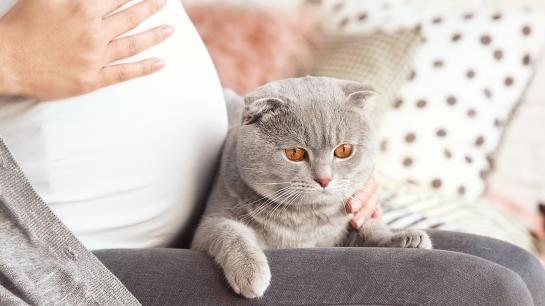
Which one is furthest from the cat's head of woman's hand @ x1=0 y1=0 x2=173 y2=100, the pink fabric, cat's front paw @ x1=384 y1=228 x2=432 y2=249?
the pink fabric

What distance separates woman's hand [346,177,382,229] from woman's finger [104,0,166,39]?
0.47m

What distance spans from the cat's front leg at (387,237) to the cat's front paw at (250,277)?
27cm

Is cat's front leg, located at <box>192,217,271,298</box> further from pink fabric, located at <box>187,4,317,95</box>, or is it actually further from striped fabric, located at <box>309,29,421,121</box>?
pink fabric, located at <box>187,4,317,95</box>

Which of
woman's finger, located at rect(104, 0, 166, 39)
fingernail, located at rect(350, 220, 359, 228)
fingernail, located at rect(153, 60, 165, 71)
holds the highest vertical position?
woman's finger, located at rect(104, 0, 166, 39)

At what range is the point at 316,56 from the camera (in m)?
2.28

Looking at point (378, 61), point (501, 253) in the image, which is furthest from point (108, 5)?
point (378, 61)

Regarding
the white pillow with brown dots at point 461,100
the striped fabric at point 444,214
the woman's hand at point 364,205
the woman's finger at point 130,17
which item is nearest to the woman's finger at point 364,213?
the woman's hand at point 364,205

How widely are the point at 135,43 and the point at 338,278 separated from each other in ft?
1.56

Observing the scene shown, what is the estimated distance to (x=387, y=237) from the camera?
108 cm

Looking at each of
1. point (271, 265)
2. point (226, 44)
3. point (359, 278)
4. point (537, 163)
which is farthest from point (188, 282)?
point (537, 163)

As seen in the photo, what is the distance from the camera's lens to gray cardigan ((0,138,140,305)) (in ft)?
2.53

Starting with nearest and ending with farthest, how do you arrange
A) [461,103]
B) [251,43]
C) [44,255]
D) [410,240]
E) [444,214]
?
[44,255] < [410,240] < [444,214] < [461,103] < [251,43]

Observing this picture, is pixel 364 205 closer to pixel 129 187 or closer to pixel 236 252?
pixel 236 252

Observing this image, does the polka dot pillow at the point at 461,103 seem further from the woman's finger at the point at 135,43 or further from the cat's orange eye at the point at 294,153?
the woman's finger at the point at 135,43
